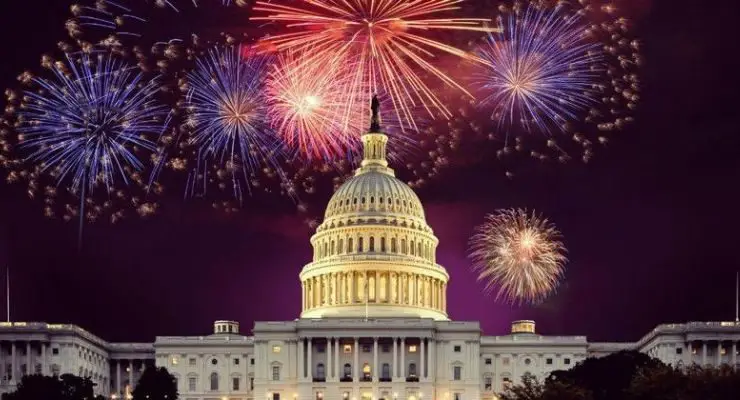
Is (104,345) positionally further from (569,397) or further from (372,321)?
(569,397)

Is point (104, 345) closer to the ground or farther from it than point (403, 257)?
closer to the ground

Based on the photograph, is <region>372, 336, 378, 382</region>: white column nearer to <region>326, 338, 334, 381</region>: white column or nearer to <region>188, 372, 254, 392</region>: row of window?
<region>326, 338, 334, 381</region>: white column

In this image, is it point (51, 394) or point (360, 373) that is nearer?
point (51, 394)

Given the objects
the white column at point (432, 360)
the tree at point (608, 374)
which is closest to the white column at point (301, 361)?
the white column at point (432, 360)

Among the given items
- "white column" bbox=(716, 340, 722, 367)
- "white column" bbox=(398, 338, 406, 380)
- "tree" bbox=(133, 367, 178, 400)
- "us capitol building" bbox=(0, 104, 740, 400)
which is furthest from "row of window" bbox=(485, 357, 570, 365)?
"tree" bbox=(133, 367, 178, 400)

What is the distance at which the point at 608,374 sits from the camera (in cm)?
14012

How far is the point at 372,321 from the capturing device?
7352 inches

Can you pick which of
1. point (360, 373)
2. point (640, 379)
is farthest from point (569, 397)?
Answer: point (360, 373)

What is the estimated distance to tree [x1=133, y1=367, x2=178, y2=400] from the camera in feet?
520

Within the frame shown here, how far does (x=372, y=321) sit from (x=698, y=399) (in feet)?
297

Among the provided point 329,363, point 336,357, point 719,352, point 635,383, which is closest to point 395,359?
point 336,357

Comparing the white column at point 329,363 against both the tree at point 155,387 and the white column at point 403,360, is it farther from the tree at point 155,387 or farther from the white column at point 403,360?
the tree at point 155,387

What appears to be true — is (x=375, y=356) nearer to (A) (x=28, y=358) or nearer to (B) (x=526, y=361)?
(B) (x=526, y=361)

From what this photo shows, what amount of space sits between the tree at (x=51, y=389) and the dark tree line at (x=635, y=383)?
46.8m
